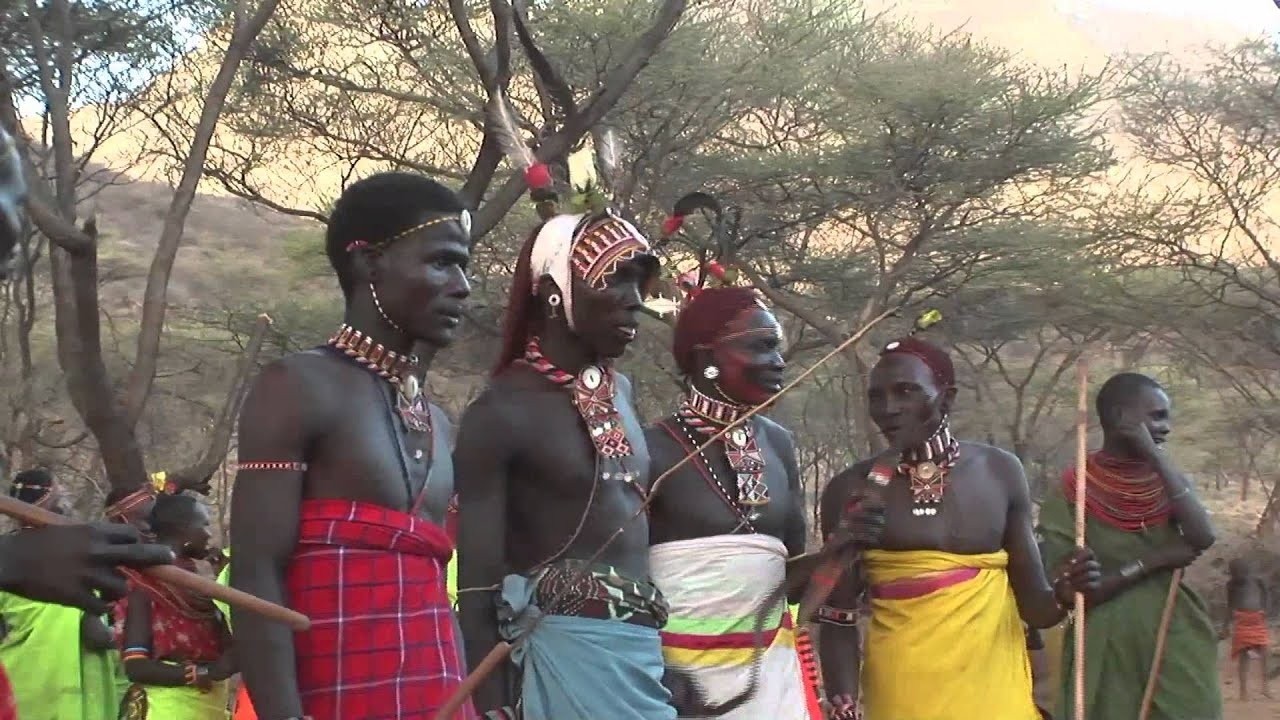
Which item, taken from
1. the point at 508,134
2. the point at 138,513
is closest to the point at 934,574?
the point at 508,134

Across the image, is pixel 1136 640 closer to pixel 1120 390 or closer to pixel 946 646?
pixel 1120 390

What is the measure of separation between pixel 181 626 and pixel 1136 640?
3.52 m

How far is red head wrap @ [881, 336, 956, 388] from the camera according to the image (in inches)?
195

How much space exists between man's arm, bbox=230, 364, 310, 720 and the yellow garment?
2.28 meters

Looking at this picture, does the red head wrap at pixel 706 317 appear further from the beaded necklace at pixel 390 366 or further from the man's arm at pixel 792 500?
the beaded necklace at pixel 390 366

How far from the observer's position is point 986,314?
20344 mm

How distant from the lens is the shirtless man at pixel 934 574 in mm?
4809

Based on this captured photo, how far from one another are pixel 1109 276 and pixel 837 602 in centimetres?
1555

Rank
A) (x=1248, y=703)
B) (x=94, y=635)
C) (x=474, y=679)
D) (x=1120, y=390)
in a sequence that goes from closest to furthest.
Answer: (x=474, y=679), (x=1120, y=390), (x=94, y=635), (x=1248, y=703)

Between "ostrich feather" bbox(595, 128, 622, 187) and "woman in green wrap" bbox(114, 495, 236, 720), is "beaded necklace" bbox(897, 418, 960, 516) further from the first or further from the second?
"woman in green wrap" bbox(114, 495, 236, 720)

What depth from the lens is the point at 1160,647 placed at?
5.92m

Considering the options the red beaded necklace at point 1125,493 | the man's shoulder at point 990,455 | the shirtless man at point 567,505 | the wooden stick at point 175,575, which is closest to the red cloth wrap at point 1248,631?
the red beaded necklace at point 1125,493

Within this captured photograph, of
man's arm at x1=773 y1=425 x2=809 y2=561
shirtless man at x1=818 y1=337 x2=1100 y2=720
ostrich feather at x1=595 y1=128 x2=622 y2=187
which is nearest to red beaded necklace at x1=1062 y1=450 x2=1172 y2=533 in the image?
shirtless man at x1=818 y1=337 x2=1100 y2=720

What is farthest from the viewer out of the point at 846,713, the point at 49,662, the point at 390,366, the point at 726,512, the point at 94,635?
the point at 94,635
